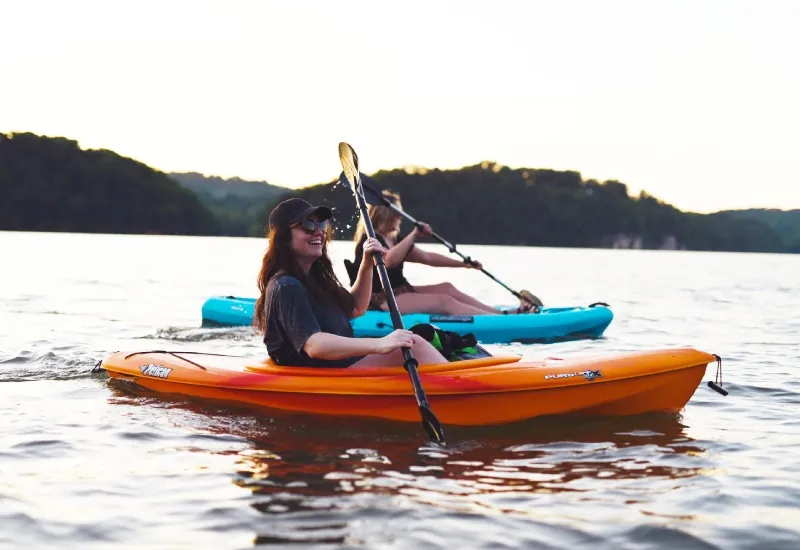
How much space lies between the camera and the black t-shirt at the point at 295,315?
15.3 ft

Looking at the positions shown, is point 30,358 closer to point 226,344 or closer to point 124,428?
point 226,344

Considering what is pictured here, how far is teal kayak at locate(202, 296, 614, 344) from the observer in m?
9.16

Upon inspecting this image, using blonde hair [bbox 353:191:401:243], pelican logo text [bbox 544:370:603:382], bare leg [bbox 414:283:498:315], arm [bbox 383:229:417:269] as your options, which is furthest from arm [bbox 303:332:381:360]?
bare leg [bbox 414:283:498:315]

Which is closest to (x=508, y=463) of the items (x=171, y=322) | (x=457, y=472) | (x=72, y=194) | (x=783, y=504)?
(x=457, y=472)

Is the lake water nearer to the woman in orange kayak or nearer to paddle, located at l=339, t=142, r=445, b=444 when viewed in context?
paddle, located at l=339, t=142, r=445, b=444

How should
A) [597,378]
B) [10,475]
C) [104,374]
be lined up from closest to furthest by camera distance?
[10,475]
[597,378]
[104,374]

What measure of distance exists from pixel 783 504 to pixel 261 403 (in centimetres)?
290

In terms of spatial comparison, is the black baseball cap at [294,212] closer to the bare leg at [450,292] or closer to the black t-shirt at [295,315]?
the black t-shirt at [295,315]

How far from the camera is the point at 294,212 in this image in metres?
4.73

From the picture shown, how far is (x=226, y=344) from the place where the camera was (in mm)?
9359

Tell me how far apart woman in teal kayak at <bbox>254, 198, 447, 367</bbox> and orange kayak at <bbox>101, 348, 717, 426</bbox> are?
0.62ft

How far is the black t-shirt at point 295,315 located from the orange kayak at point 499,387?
25cm

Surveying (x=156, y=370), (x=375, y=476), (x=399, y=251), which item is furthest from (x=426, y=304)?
(x=375, y=476)

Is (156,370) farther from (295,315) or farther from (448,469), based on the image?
(448,469)
